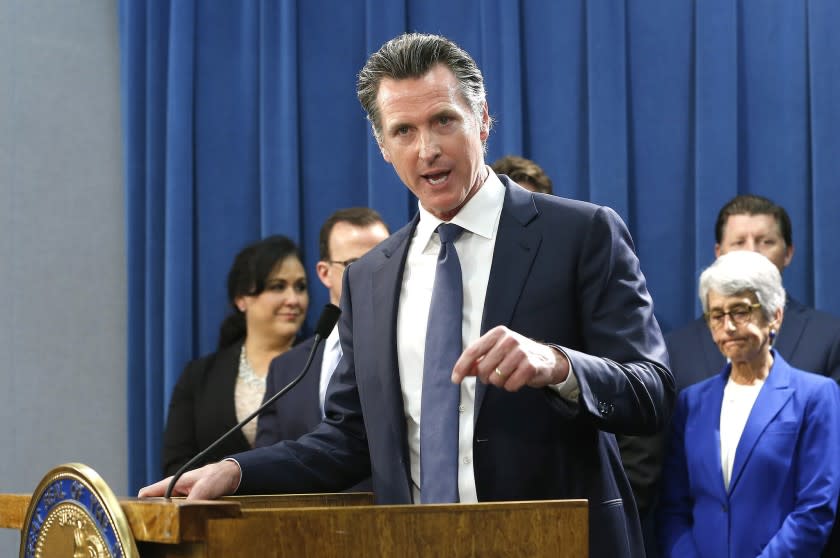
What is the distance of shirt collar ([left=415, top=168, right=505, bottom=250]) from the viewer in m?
1.83

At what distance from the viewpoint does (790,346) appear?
337cm

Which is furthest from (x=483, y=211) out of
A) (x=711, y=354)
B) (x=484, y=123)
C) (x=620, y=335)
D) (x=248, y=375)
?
(x=248, y=375)

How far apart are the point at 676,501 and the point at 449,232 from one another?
5.56 feet

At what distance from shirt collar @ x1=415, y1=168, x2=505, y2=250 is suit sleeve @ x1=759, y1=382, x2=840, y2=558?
1.54 meters

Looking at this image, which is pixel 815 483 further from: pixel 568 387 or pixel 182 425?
pixel 182 425

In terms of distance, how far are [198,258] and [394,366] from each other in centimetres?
256

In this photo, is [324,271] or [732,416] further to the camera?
[324,271]

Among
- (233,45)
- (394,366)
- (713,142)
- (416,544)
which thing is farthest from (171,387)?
(416,544)

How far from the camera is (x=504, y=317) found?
66.6 inches

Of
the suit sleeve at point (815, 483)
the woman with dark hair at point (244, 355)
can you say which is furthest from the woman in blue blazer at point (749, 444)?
the woman with dark hair at point (244, 355)

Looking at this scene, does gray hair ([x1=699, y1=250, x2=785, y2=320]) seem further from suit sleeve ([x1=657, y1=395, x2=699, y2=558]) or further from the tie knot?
the tie knot

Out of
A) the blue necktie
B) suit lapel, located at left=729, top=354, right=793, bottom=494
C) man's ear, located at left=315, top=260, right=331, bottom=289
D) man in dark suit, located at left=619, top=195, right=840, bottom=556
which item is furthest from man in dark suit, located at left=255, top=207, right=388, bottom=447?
the blue necktie

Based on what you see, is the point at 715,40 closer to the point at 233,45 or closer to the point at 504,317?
the point at 233,45

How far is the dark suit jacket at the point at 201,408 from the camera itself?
369cm
